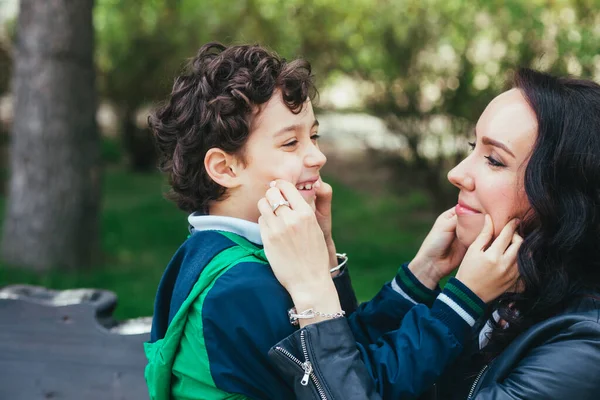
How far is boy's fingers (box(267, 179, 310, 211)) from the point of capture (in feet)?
6.49

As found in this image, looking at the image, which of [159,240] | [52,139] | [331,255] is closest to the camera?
[331,255]

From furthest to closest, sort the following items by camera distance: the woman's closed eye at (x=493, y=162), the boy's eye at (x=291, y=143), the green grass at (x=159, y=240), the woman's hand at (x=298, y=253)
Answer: the green grass at (x=159, y=240) < the boy's eye at (x=291, y=143) < the woman's closed eye at (x=493, y=162) < the woman's hand at (x=298, y=253)

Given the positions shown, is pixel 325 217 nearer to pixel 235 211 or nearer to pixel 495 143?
pixel 235 211

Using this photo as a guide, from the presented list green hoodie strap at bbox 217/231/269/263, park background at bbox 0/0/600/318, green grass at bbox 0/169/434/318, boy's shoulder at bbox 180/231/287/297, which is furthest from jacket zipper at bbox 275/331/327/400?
green grass at bbox 0/169/434/318

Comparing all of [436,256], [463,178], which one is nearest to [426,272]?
[436,256]

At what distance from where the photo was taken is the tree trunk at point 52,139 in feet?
17.5

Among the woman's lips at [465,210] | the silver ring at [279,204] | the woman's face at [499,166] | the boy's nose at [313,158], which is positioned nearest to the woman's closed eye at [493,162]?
the woman's face at [499,166]

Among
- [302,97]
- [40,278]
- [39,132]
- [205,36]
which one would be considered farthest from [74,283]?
[205,36]

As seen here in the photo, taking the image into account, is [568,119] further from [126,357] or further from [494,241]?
[126,357]

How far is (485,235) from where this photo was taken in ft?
6.42

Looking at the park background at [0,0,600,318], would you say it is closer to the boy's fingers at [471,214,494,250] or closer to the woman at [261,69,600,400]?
the woman at [261,69,600,400]

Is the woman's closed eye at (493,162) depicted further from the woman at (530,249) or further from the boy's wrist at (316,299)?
the boy's wrist at (316,299)

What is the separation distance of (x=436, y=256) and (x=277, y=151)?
61cm

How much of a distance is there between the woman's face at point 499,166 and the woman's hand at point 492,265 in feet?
0.22
